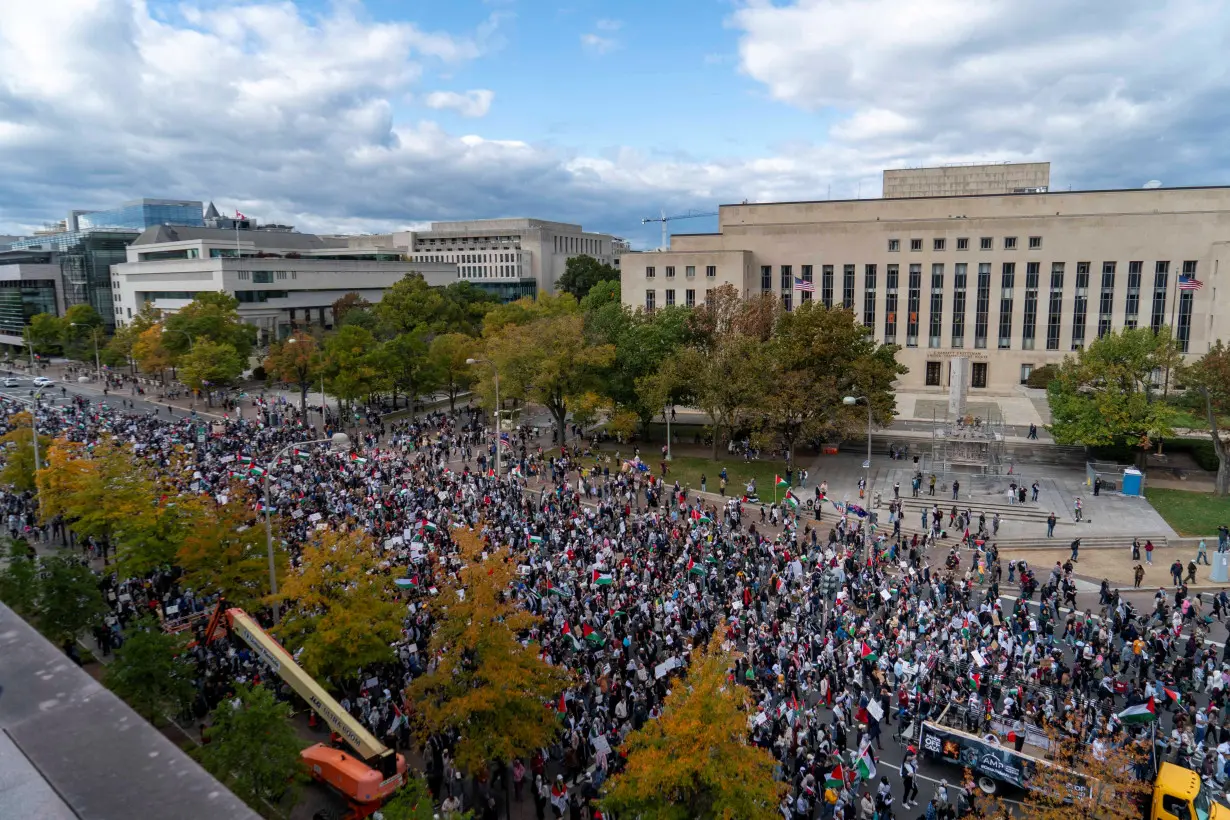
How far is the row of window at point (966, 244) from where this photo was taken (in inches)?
2609

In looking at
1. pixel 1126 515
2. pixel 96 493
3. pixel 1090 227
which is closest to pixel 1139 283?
pixel 1090 227

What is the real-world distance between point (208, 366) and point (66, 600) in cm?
5167

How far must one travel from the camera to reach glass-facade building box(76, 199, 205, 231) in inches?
7347

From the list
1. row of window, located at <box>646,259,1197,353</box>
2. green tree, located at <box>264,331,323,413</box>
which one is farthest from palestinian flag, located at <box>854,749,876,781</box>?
green tree, located at <box>264,331,323,413</box>

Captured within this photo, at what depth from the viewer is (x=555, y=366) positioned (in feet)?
165

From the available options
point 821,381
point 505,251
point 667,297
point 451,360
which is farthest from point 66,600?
point 505,251

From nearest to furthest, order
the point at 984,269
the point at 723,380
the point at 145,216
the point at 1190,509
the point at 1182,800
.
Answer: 1. the point at 1182,800
2. the point at 1190,509
3. the point at 723,380
4. the point at 984,269
5. the point at 145,216

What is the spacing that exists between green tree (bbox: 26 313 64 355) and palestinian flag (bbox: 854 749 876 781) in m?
115

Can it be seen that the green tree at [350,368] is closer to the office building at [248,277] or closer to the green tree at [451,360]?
the green tree at [451,360]

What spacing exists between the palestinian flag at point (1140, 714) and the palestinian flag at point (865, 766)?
22.9 ft

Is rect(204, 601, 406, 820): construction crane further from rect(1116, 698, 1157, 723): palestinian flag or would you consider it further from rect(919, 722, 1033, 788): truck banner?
rect(1116, 698, 1157, 723): palestinian flag

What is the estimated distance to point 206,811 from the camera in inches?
182

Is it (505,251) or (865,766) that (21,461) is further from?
(505,251)

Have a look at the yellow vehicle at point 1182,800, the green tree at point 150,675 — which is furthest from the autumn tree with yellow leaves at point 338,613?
the yellow vehicle at point 1182,800
